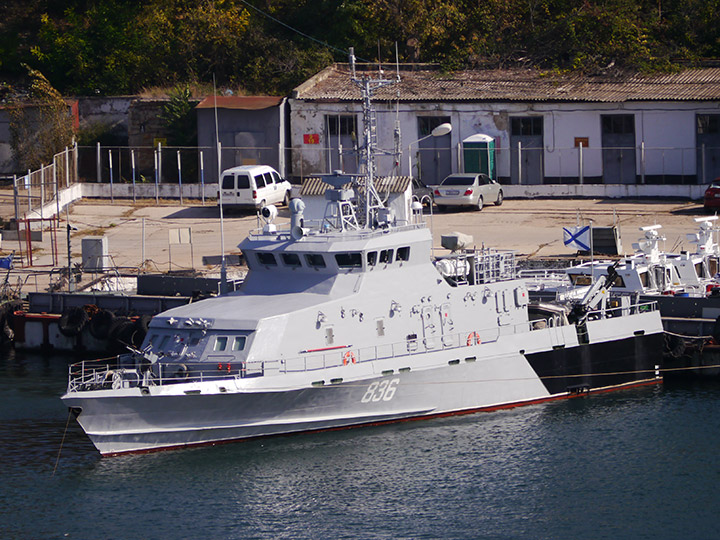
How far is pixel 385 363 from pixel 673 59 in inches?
1231

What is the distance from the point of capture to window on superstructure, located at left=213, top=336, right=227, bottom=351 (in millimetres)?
24375

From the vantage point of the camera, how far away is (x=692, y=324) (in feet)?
101

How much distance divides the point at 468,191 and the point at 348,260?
20310 millimetres

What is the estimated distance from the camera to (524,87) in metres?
50.0

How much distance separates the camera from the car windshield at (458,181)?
150ft

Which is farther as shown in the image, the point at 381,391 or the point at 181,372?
the point at 381,391

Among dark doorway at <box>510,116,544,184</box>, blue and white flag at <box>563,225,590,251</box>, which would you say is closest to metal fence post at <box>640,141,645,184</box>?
dark doorway at <box>510,116,544,184</box>

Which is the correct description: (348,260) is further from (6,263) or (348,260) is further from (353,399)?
(6,263)

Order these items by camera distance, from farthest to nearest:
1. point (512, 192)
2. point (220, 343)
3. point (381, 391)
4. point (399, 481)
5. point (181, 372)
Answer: point (512, 192) < point (381, 391) < point (220, 343) < point (181, 372) < point (399, 481)

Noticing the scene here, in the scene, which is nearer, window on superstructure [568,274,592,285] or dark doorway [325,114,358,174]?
window on superstructure [568,274,592,285]

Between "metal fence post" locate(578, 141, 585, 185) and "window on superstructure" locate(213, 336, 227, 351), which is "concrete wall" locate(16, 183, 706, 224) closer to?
"metal fence post" locate(578, 141, 585, 185)

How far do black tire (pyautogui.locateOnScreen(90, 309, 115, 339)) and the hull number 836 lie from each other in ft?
35.9

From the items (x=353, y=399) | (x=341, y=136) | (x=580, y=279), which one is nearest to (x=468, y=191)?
(x=341, y=136)

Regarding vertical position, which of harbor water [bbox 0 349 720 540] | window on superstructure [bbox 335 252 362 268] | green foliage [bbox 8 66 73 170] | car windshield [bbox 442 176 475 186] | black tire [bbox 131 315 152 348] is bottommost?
harbor water [bbox 0 349 720 540]
